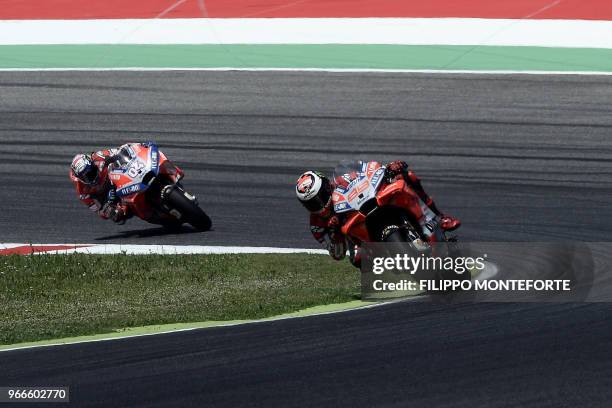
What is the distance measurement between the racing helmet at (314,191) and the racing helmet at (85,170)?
5.24 meters

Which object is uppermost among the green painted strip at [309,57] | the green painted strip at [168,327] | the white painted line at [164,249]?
the green painted strip at [309,57]

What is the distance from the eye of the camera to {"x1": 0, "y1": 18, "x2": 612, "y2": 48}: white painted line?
2648cm

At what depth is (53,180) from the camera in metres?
20.5

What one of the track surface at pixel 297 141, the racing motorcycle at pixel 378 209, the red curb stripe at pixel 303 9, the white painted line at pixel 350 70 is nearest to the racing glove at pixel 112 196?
the track surface at pixel 297 141

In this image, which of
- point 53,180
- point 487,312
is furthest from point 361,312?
point 53,180

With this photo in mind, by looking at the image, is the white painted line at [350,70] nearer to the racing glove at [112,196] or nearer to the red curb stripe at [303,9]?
the red curb stripe at [303,9]

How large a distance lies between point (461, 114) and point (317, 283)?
9850 millimetres

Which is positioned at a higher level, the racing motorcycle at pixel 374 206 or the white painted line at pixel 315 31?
the white painted line at pixel 315 31

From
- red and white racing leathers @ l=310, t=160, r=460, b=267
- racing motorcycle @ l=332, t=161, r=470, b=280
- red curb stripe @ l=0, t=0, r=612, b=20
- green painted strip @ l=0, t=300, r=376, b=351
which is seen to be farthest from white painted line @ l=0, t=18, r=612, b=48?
green painted strip @ l=0, t=300, r=376, b=351

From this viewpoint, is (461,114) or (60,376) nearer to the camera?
(60,376)

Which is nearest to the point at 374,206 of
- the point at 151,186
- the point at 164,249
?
the point at 164,249

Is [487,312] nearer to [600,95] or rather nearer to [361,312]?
[361,312]

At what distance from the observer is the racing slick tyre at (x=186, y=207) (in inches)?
680

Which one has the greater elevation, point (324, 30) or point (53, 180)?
point (324, 30)
